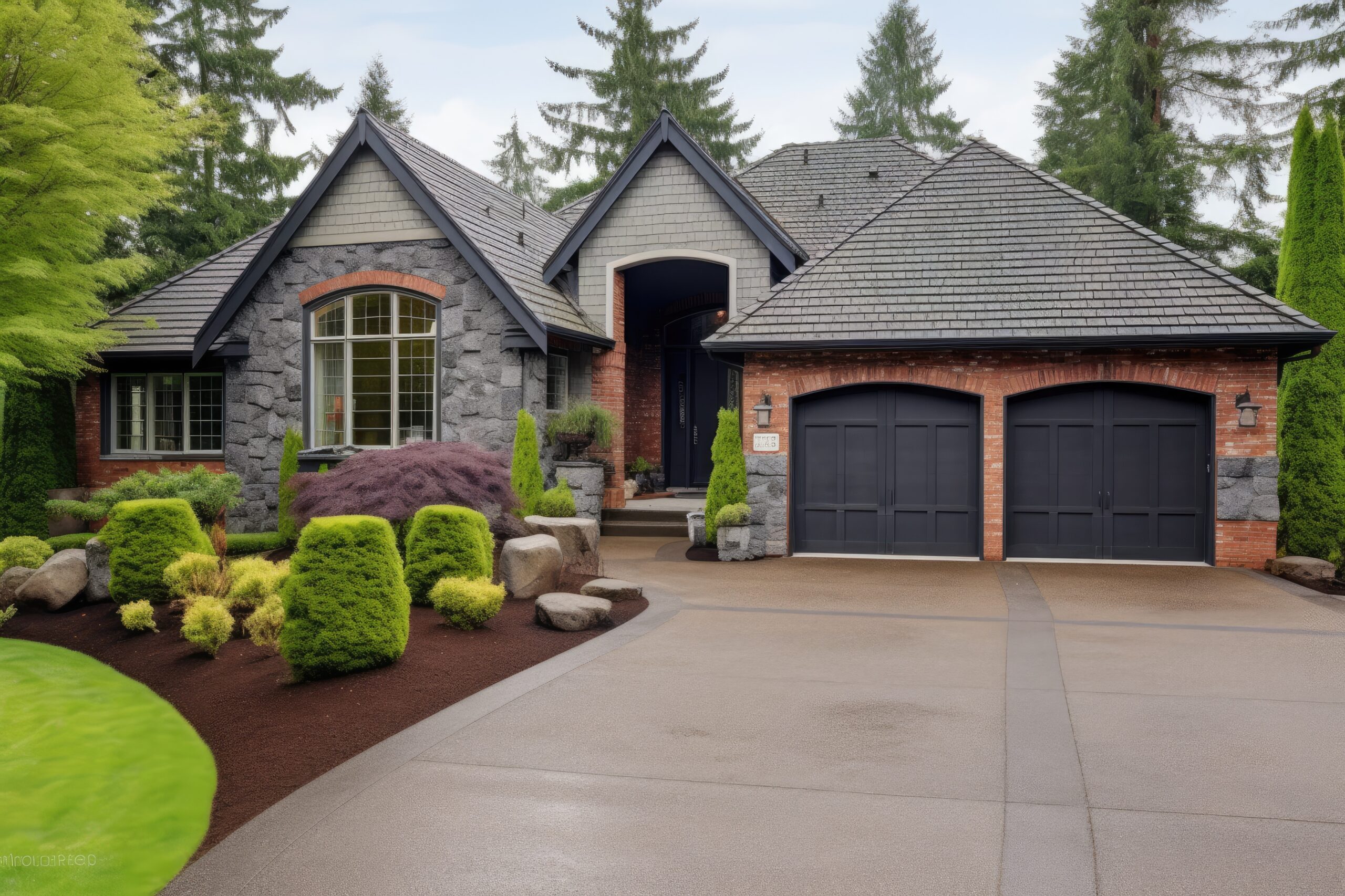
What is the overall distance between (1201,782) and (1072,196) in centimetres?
1096

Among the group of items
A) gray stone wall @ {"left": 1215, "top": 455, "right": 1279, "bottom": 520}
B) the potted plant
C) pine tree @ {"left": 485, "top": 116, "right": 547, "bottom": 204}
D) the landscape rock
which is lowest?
the landscape rock

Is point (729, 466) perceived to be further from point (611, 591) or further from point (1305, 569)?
point (1305, 569)

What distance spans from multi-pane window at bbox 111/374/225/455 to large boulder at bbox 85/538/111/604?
7.17 meters

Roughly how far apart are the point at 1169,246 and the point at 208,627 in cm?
1228

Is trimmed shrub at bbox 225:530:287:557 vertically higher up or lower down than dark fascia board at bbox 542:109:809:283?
lower down

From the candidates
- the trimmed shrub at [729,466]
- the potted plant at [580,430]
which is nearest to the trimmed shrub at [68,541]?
the potted plant at [580,430]

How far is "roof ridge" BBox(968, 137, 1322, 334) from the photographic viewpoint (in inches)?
441

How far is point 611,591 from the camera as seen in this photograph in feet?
29.0

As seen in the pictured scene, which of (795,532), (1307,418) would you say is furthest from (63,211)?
(1307,418)

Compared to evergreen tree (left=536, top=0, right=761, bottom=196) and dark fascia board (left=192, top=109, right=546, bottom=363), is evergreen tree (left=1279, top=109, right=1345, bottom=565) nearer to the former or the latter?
dark fascia board (left=192, top=109, right=546, bottom=363)

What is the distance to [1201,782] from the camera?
4.32 metres

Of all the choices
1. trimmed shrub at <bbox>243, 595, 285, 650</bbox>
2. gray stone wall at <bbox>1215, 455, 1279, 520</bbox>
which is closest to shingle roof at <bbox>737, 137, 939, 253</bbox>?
gray stone wall at <bbox>1215, 455, 1279, 520</bbox>

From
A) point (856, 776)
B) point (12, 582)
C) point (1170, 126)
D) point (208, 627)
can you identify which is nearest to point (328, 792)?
point (856, 776)

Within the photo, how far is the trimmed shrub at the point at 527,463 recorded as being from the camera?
1288 centimetres
